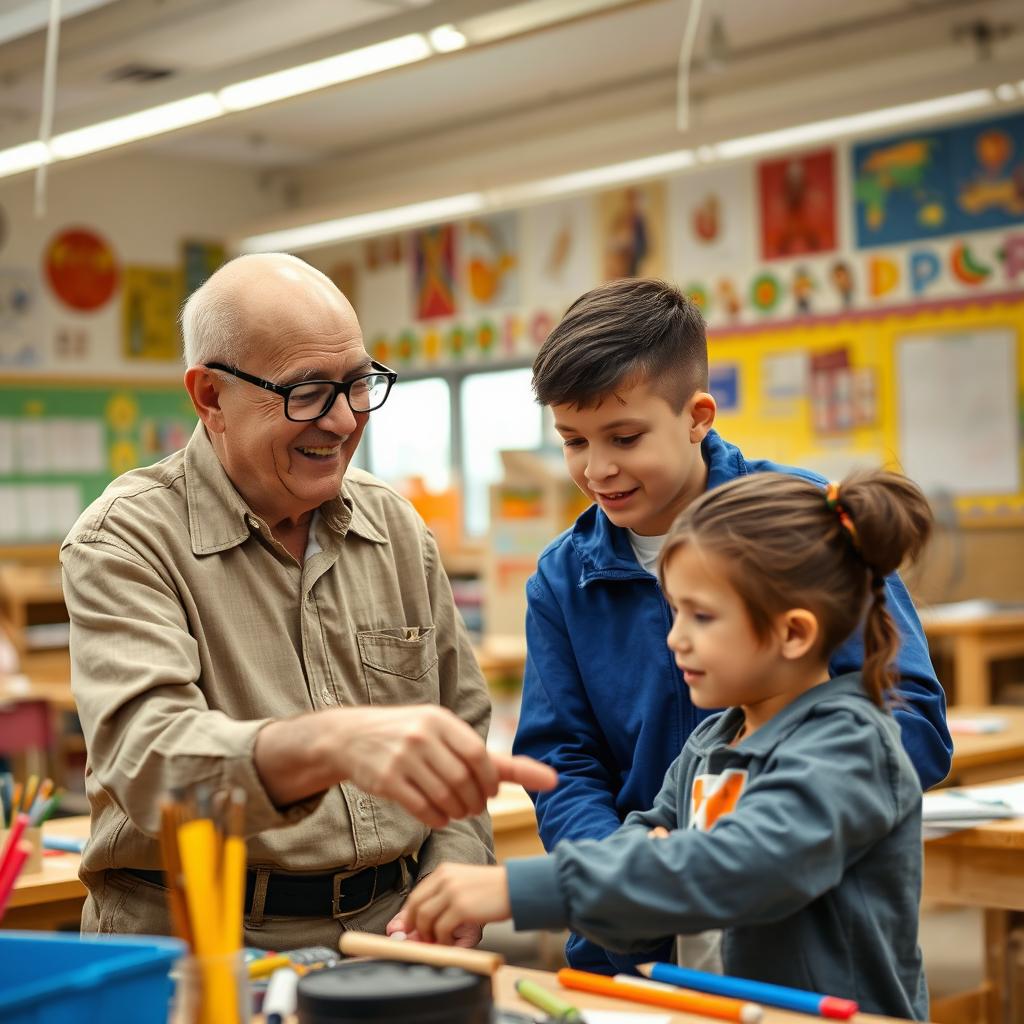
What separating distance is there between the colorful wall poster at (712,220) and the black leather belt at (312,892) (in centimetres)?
629

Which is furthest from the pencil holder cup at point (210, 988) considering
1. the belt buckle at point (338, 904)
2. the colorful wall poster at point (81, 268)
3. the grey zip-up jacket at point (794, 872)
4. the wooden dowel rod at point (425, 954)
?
Result: the colorful wall poster at point (81, 268)

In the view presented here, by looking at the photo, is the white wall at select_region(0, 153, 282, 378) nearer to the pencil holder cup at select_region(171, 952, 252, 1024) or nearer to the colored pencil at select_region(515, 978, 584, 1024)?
the colored pencil at select_region(515, 978, 584, 1024)

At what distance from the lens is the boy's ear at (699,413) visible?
1772 millimetres

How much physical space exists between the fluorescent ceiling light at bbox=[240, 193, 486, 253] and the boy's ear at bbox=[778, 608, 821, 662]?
503 centimetres

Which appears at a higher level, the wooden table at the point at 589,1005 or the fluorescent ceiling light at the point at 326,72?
the fluorescent ceiling light at the point at 326,72

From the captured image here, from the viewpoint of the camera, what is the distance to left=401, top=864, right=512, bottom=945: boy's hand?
1.21m

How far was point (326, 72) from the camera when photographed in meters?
4.14

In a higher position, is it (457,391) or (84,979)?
(457,391)

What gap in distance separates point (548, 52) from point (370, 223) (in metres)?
1.36

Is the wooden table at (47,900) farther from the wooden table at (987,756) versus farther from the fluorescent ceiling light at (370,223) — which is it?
the fluorescent ceiling light at (370,223)

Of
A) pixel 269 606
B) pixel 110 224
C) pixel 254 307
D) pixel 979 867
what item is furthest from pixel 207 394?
pixel 110 224

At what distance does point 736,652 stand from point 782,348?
20.8 feet

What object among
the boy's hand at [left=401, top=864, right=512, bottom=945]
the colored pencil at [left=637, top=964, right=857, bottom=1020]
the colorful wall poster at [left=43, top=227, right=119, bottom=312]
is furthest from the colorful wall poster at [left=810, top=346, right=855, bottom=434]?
the boy's hand at [left=401, top=864, right=512, bottom=945]

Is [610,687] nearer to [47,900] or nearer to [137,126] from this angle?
[47,900]
